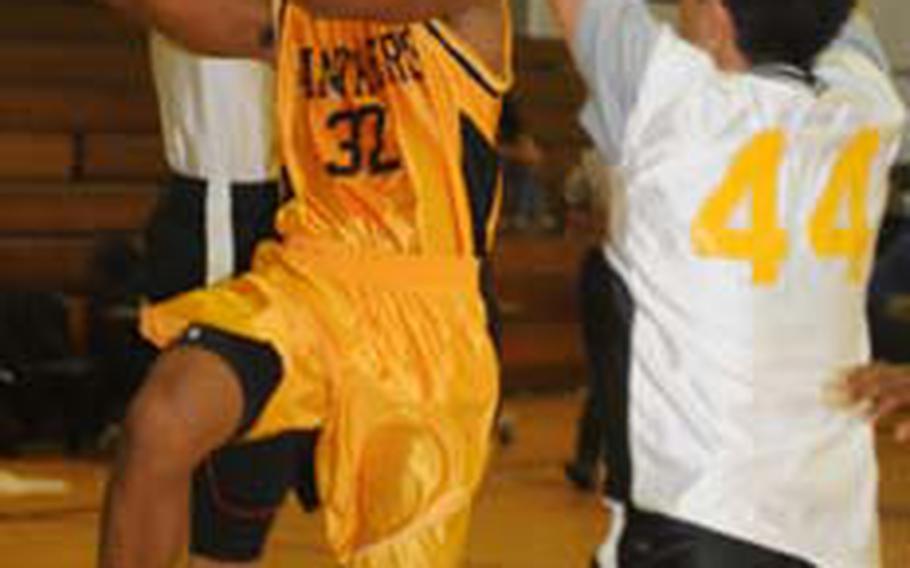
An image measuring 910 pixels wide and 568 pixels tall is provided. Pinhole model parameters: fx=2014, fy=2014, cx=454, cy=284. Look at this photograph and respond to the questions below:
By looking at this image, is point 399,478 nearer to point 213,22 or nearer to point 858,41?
point 213,22

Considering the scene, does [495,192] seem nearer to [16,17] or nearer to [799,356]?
[799,356]

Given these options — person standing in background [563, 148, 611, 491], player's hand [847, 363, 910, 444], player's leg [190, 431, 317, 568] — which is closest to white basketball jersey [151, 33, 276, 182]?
person standing in background [563, 148, 611, 491]

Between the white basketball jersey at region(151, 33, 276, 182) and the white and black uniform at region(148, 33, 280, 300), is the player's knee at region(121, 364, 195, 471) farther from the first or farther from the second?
the white basketball jersey at region(151, 33, 276, 182)

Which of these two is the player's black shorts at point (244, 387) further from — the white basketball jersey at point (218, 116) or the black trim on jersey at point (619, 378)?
the black trim on jersey at point (619, 378)

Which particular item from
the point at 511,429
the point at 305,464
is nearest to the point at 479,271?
the point at 305,464

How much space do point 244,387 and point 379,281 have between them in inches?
14.1

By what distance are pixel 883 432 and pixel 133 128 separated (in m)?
4.00

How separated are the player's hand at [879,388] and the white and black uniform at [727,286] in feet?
A: 0.10

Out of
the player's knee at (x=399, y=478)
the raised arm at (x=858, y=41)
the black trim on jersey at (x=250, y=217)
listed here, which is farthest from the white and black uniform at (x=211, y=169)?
the raised arm at (x=858, y=41)

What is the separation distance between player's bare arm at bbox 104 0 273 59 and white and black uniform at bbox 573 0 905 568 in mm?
1111

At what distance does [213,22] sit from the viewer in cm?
372

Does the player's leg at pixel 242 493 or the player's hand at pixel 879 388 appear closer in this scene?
the player's hand at pixel 879 388

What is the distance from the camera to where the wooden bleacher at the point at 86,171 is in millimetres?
8812

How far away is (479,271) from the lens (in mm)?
3674
